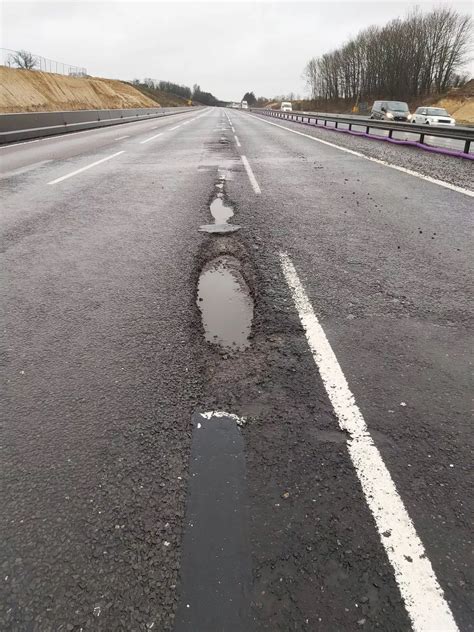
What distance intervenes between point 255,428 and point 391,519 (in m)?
0.78

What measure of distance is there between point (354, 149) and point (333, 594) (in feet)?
51.6

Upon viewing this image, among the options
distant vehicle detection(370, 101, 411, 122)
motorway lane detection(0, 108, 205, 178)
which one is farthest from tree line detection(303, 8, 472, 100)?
motorway lane detection(0, 108, 205, 178)

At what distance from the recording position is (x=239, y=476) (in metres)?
1.98

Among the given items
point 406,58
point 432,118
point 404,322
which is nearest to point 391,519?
point 404,322

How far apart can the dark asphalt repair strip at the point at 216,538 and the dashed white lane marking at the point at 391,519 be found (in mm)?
548

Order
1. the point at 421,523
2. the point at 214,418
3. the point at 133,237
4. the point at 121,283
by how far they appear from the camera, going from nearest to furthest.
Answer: the point at 421,523, the point at 214,418, the point at 121,283, the point at 133,237

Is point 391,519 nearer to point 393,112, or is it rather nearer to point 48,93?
point 393,112

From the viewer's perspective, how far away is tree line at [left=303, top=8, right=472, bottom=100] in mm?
60719

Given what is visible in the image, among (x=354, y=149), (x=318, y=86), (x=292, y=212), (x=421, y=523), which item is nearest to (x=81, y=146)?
(x=354, y=149)

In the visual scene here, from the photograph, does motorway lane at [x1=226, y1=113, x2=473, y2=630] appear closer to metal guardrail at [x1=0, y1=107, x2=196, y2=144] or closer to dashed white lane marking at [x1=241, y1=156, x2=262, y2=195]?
dashed white lane marking at [x1=241, y1=156, x2=262, y2=195]

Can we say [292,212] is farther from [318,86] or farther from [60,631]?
[318,86]

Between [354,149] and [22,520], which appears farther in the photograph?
[354,149]

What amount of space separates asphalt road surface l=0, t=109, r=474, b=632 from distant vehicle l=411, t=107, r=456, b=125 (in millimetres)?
25252

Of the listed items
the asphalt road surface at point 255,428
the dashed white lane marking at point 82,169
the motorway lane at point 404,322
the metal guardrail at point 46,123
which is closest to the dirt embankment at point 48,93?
the metal guardrail at point 46,123
